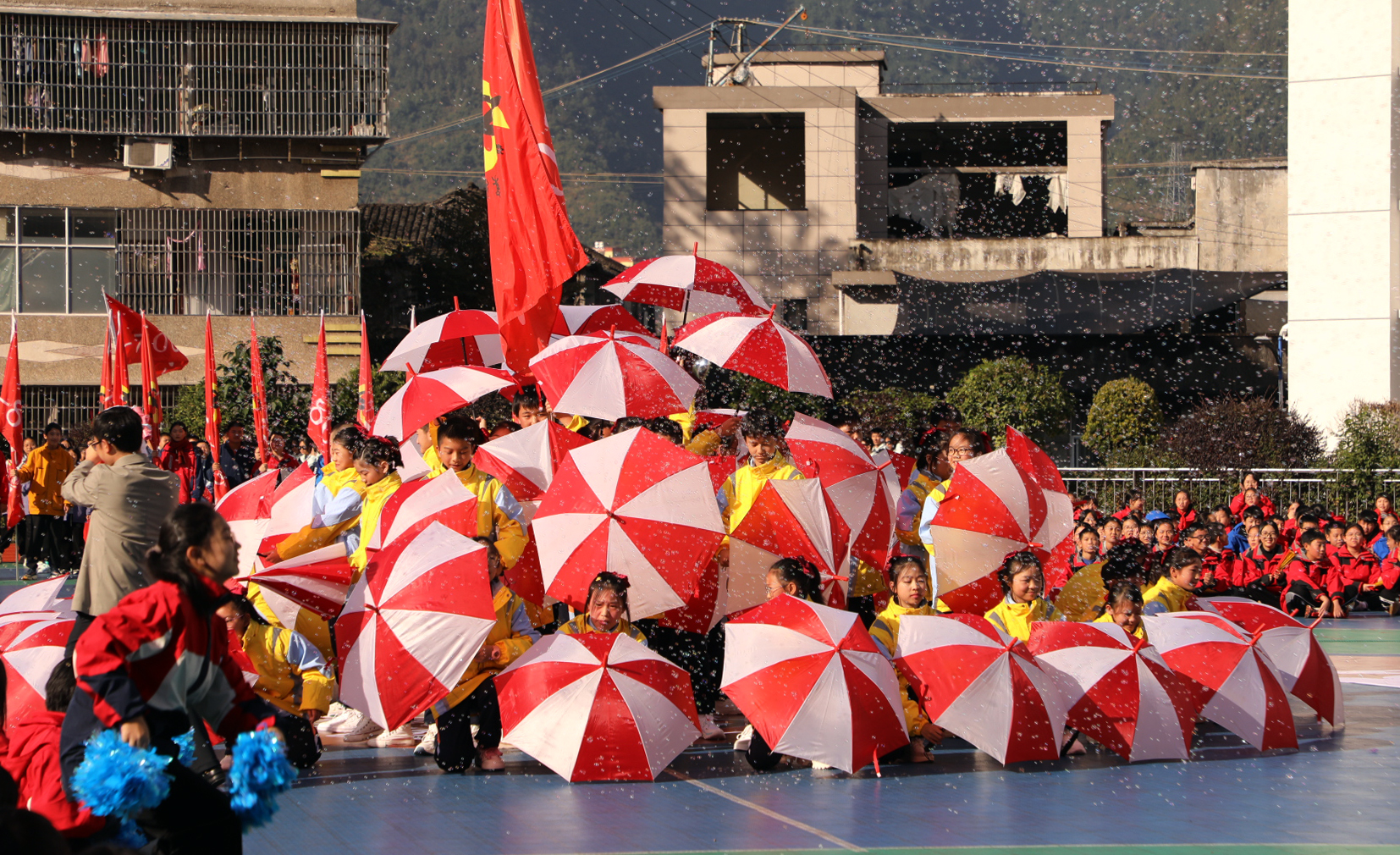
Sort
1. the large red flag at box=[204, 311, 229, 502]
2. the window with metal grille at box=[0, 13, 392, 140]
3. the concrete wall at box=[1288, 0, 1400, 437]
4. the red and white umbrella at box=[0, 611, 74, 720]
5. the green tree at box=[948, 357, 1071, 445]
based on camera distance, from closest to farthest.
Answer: the red and white umbrella at box=[0, 611, 74, 720]
the large red flag at box=[204, 311, 229, 502]
the concrete wall at box=[1288, 0, 1400, 437]
the green tree at box=[948, 357, 1071, 445]
the window with metal grille at box=[0, 13, 392, 140]

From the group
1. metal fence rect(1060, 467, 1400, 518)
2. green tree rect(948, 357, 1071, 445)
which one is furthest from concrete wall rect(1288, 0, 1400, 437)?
green tree rect(948, 357, 1071, 445)

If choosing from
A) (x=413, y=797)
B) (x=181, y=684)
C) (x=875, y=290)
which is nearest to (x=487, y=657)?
(x=413, y=797)

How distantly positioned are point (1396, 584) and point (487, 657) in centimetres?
1142

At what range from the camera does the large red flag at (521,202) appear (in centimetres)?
949

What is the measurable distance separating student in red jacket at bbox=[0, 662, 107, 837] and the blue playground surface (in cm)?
113

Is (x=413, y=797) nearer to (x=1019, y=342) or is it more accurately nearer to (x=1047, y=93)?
(x=1019, y=342)

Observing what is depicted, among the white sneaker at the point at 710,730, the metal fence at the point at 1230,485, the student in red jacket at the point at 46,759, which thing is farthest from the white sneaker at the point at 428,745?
the metal fence at the point at 1230,485

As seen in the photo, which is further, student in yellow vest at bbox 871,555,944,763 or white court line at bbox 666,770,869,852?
student in yellow vest at bbox 871,555,944,763

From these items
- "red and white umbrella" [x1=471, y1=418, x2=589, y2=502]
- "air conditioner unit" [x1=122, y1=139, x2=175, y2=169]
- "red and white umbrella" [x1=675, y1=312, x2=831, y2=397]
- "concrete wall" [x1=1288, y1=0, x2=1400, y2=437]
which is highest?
"air conditioner unit" [x1=122, y1=139, x2=175, y2=169]

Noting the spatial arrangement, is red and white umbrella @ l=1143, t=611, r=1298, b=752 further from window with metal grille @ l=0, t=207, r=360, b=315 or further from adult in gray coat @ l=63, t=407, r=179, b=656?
window with metal grille @ l=0, t=207, r=360, b=315

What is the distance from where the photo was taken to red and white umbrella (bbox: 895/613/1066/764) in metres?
7.21

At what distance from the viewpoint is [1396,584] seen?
15523 mm

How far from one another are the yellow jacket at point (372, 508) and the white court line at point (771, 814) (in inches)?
82.5

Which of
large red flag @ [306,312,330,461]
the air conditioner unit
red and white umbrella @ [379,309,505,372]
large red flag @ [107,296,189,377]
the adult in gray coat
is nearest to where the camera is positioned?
the adult in gray coat
